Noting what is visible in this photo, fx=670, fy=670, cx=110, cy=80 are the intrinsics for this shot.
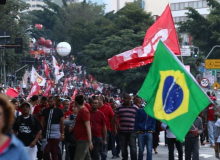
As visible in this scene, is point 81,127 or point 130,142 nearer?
point 81,127

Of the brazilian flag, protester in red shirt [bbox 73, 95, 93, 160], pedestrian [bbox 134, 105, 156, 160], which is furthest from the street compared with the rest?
the brazilian flag

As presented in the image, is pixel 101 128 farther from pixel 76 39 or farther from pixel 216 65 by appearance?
pixel 76 39

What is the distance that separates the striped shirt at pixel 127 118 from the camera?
14.0 m

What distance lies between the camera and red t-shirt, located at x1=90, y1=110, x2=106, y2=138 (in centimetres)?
1274

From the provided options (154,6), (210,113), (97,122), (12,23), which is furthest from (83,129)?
(154,6)

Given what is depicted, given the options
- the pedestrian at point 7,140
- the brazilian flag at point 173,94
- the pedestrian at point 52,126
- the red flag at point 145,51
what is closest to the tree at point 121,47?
the red flag at point 145,51

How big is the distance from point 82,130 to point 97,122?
4.58 ft

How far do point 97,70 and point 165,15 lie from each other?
4271 centimetres

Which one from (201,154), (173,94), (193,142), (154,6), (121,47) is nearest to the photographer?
(173,94)

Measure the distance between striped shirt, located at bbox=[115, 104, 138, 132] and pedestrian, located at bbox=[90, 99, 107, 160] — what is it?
932 millimetres

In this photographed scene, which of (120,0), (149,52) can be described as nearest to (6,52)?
(149,52)

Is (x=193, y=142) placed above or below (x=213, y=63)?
below

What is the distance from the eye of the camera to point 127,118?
14016 millimetres

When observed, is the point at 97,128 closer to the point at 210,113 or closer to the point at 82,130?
the point at 82,130
